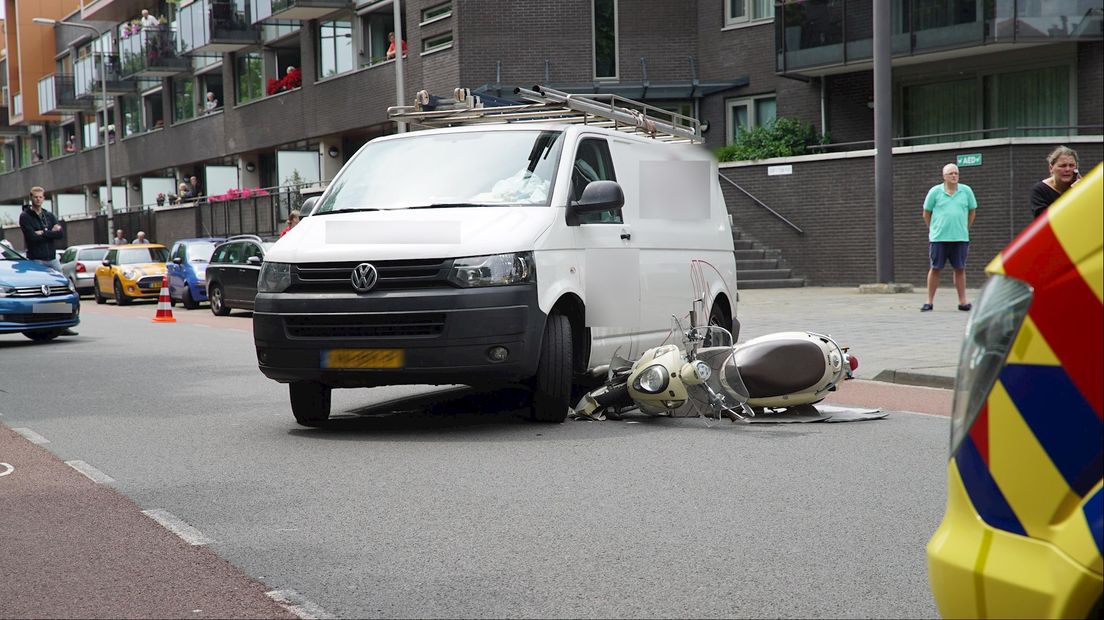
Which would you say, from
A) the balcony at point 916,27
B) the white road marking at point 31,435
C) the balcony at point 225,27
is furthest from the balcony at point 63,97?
the white road marking at point 31,435

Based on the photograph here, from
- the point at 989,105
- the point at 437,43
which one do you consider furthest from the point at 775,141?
the point at 437,43

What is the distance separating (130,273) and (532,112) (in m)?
23.2

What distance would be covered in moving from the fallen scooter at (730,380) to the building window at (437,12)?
1023 inches

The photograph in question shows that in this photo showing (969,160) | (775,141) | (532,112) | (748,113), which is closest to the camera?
(532,112)

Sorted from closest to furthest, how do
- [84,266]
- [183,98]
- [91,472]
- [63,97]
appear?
[91,472] → [84,266] → [183,98] → [63,97]

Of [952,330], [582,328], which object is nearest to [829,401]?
[582,328]

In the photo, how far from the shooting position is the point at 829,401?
395 inches

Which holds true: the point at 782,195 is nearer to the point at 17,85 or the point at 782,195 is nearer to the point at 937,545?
the point at 937,545

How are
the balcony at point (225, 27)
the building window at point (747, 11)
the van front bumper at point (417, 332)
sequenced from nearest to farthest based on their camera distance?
the van front bumper at point (417, 332) → the building window at point (747, 11) → the balcony at point (225, 27)

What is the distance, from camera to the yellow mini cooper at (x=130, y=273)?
31.2m

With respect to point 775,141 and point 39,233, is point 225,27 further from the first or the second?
point 39,233

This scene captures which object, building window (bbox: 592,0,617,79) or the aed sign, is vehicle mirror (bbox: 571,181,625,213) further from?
building window (bbox: 592,0,617,79)

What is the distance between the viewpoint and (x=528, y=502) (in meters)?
6.06

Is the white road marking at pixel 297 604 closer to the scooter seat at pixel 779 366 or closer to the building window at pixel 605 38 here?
the scooter seat at pixel 779 366
